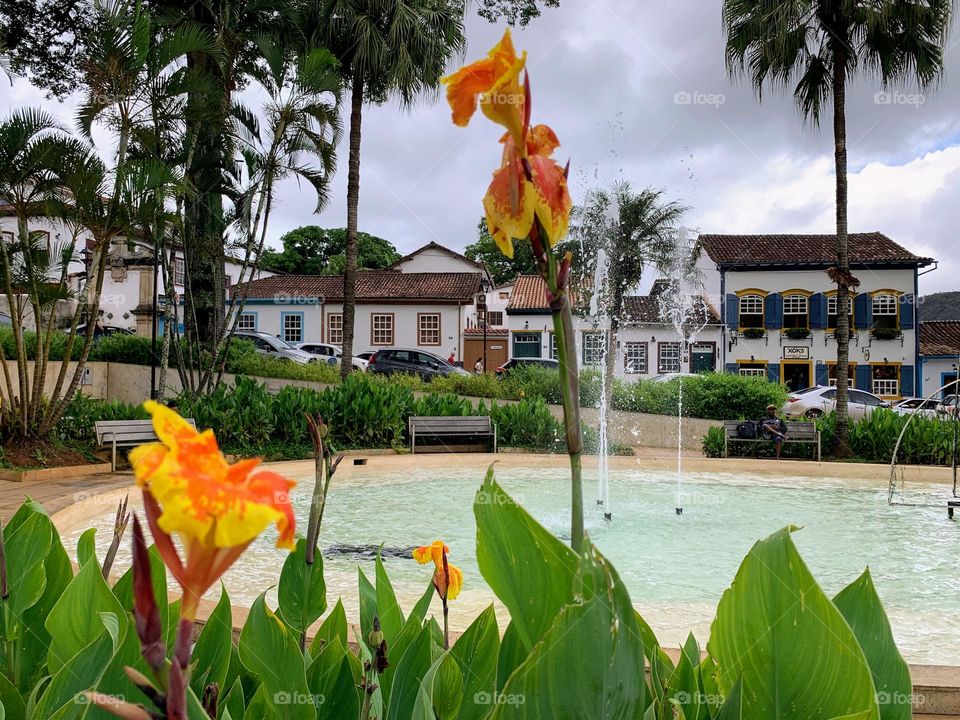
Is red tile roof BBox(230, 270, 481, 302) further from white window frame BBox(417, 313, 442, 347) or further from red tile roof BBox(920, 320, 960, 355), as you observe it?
red tile roof BBox(920, 320, 960, 355)

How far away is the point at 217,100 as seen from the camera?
9.76 meters

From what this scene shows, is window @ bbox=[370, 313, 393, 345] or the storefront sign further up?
window @ bbox=[370, 313, 393, 345]

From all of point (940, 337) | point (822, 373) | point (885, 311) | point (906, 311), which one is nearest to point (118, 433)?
point (822, 373)

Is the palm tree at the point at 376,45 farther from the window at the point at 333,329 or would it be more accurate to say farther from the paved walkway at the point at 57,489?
the window at the point at 333,329

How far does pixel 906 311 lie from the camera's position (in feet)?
88.7

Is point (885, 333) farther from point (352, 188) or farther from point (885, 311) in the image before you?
point (352, 188)

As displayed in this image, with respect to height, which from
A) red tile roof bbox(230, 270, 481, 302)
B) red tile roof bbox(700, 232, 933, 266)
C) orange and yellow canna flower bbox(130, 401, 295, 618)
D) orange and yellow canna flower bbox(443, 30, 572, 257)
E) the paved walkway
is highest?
red tile roof bbox(700, 232, 933, 266)

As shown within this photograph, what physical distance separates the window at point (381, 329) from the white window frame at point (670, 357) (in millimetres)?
11130

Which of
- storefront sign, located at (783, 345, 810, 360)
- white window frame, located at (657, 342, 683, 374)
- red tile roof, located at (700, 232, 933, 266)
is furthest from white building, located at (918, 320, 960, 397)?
white window frame, located at (657, 342, 683, 374)

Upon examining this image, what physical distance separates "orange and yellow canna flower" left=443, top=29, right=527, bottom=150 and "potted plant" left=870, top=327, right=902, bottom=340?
30.4 meters

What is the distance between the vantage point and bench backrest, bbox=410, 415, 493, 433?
10.1m

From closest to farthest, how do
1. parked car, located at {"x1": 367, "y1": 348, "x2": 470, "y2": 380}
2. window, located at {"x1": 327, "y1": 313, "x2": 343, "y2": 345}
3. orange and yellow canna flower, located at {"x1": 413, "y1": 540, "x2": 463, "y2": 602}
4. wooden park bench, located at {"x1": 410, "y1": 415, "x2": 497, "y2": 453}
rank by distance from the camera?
orange and yellow canna flower, located at {"x1": 413, "y1": 540, "x2": 463, "y2": 602}
wooden park bench, located at {"x1": 410, "y1": 415, "x2": 497, "y2": 453}
parked car, located at {"x1": 367, "y1": 348, "x2": 470, "y2": 380}
window, located at {"x1": 327, "y1": 313, "x2": 343, "y2": 345}

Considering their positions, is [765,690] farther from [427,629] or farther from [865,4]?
[865,4]

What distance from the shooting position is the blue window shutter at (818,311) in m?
27.6
